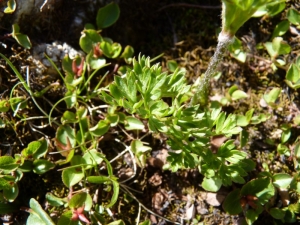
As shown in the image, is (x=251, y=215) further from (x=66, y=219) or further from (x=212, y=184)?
Result: (x=66, y=219)

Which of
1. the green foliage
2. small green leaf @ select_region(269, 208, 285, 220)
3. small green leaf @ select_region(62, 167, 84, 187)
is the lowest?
small green leaf @ select_region(269, 208, 285, 220)

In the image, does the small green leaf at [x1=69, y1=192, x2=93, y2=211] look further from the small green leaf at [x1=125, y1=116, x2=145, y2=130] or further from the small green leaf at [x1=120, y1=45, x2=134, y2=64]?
the small green leaf at [x1=120, y1=45, x2=134, y2=64]

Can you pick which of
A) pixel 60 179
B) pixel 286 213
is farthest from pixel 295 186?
pixel 60 179

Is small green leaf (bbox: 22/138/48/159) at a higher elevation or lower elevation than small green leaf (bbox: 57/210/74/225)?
higher

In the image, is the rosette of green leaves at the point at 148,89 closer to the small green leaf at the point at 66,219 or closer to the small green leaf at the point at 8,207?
the small green leaf at the point at 66,219

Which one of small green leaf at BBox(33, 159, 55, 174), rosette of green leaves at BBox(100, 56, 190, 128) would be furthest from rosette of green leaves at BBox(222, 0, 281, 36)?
small green leaf at BBox(33, 159, 55, 174)

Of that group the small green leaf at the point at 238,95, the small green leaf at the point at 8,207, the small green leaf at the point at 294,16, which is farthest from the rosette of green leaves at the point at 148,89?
the small green leaf at the point at 294,16

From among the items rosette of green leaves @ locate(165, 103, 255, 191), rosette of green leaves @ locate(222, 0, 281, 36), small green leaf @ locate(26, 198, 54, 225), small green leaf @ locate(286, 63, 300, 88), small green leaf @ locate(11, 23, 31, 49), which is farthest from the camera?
small green leaf @ locate(286, 63, 300, 88)
